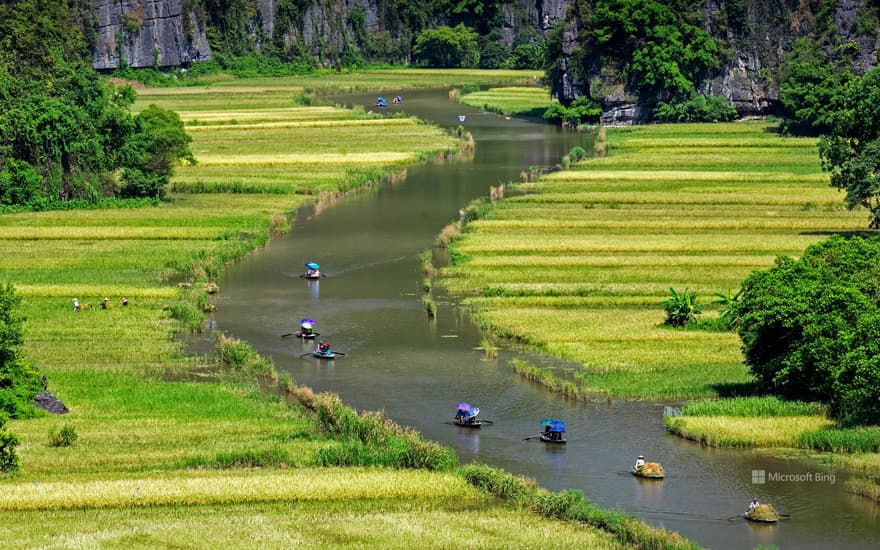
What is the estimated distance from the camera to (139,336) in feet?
160

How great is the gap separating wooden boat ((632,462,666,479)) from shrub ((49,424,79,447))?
13.2 m

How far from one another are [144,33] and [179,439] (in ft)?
370

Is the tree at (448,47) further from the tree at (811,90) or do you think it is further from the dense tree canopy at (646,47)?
the tree at (811,90)

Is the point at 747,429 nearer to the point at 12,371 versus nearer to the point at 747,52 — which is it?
the point at 12,371

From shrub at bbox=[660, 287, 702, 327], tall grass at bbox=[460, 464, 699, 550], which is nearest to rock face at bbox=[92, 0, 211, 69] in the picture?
shrub at bbox=[660, 287, 702, 327]

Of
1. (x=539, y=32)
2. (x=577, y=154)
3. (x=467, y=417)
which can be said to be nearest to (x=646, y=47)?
(x=577, y=154)

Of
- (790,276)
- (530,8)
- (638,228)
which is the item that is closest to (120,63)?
(530,8)

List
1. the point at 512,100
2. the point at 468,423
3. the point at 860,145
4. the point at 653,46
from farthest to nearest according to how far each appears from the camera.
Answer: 1. the point at 512,100
2. the point at 653,46
3. the point at 860,145
4. the point at 468,423

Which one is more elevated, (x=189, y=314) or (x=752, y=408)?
(x=752, y=408)

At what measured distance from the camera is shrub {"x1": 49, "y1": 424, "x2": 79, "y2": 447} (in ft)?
121

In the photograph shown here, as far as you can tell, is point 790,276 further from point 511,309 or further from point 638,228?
point 638,228

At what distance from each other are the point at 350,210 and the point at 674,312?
1096 inches

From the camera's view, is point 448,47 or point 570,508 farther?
point 448,47

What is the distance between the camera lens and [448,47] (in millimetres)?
165250
